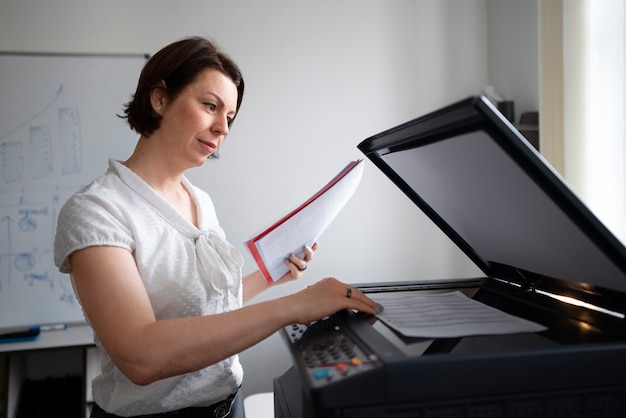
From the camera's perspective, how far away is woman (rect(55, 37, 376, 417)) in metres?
0.79

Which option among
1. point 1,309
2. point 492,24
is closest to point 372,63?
point 492,24

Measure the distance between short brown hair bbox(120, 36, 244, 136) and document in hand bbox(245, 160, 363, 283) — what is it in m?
0.35

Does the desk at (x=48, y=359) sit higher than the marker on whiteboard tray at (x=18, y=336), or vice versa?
the marker on whiteboard tray at (x=18, y=336)

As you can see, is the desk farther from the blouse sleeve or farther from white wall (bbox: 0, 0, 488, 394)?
the blouse sleeve

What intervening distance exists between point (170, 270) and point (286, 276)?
339 mm

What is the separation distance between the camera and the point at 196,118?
1143 millimetres

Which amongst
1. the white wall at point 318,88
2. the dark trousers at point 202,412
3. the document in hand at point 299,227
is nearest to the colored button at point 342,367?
the document in hand at point 299,227

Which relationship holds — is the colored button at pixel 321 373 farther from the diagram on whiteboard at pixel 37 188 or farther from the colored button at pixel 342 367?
the diagram on whiteboard at pixel 37 188

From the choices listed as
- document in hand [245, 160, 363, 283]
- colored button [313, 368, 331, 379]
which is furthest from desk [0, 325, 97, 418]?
colored button [313, 368, 331, 379]

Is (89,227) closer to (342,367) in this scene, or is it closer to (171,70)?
(171,70)

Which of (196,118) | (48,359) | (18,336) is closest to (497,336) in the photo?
(196,118)

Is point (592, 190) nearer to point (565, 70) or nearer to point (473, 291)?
point (565, 70)

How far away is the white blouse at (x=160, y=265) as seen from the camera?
0.97m

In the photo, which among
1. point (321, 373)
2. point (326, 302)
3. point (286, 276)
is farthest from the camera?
point (286, 276)
